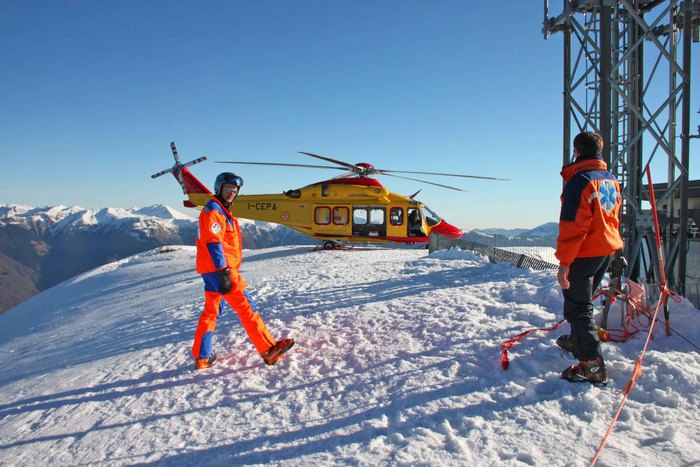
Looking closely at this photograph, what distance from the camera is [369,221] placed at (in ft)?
51.8

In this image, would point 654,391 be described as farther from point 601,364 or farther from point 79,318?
point 79,318

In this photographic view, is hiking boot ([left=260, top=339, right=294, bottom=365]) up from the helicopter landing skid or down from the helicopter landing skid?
down

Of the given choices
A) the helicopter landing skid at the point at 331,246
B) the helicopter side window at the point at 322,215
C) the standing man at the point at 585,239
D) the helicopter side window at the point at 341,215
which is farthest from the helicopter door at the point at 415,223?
the standing man at the point at 585,239

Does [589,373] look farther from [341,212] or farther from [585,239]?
[341,212]

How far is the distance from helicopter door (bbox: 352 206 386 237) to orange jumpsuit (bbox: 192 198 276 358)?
37.6ft

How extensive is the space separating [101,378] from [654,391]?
532cm

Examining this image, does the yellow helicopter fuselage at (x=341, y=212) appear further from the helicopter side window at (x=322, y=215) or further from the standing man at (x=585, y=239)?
the standing man at (x=585, y=239)

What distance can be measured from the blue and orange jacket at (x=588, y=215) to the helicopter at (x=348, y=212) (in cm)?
1207

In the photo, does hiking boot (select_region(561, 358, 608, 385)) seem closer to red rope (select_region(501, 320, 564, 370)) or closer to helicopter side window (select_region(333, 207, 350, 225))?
red rope (select_region(501, 320, 564, 370))

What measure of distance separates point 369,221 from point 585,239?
12.5 m

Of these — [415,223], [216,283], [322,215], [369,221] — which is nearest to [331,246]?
[322,215]

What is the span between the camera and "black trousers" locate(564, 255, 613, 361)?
11.0 ft

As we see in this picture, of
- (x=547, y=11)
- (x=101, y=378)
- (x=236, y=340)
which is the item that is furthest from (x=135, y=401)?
(x=547, y=11)

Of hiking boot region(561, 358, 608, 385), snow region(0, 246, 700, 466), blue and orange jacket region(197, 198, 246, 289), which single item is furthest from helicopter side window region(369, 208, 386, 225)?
hiking boot region(561, 358, 608, 385)
